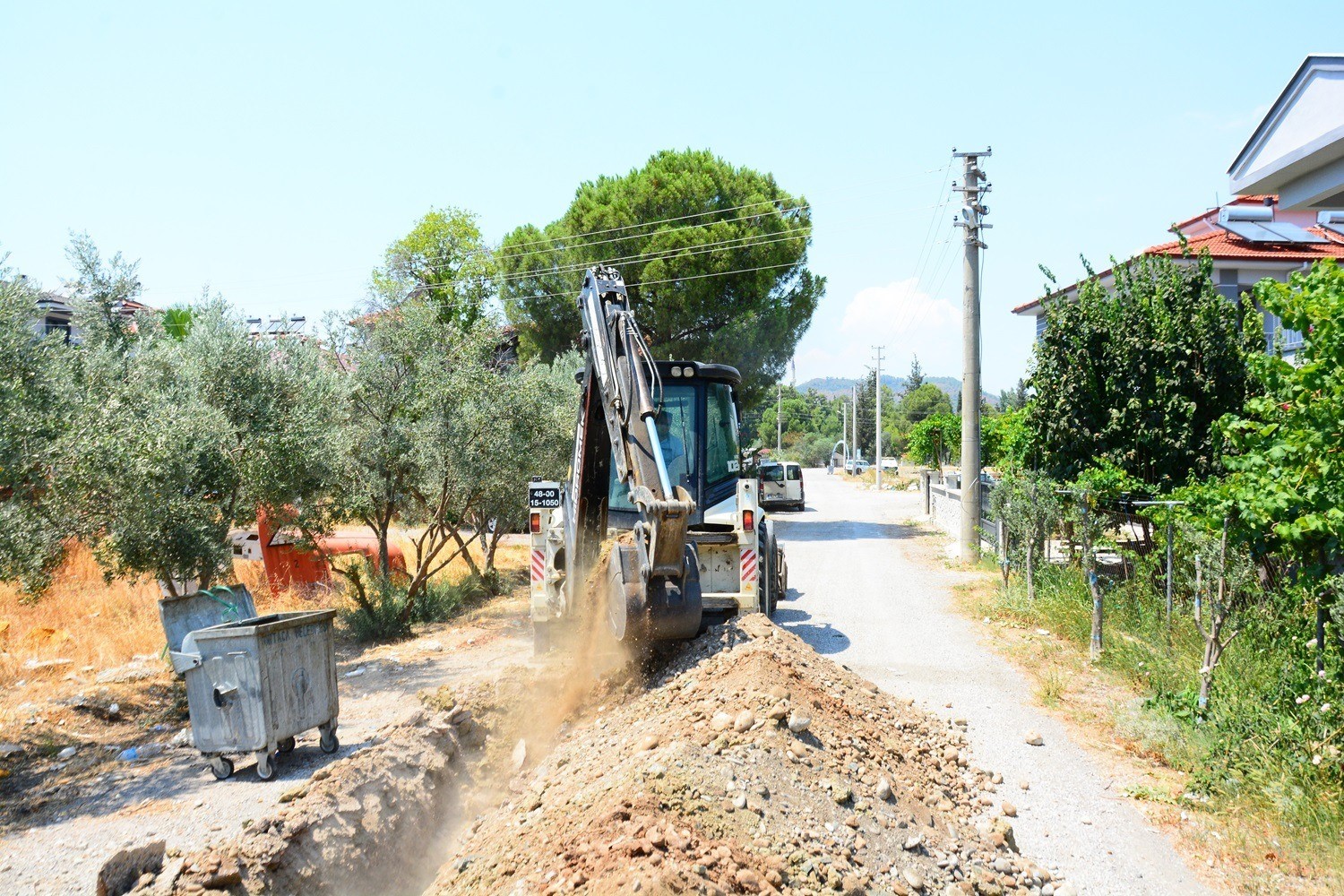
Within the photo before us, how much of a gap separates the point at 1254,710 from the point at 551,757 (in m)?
4.85

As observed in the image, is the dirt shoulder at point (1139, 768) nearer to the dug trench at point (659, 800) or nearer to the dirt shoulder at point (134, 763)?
the dug trench at point (659, 800)

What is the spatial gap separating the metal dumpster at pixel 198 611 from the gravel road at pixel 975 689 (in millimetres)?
6087

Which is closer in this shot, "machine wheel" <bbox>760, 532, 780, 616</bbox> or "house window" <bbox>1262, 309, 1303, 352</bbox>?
"machine wheel" <bbox>760, 532, 780, 616</bbox>

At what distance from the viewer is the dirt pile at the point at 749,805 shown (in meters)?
4.51

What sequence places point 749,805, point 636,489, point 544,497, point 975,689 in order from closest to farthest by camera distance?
point 749,805, point 636,489, point 975,689, point 544,497

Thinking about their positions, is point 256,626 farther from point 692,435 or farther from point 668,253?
point 668,253

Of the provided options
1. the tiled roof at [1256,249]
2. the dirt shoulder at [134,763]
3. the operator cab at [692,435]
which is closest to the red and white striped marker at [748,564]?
the operator cab at [692,435]

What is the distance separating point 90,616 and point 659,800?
11644mm

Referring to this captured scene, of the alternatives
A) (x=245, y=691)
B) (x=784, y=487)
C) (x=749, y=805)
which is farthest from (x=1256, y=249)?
(x=245, y=691)

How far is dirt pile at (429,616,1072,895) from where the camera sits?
4.51 metres

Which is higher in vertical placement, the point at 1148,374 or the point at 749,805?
the point at 1148,374

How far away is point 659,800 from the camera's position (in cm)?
498

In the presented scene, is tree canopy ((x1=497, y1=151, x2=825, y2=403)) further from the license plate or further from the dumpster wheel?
the dumpster wheel

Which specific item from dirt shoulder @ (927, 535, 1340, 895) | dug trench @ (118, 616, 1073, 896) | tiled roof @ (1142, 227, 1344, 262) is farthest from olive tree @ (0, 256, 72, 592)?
tiled roof @ (1142, 227, 1344, 262)
